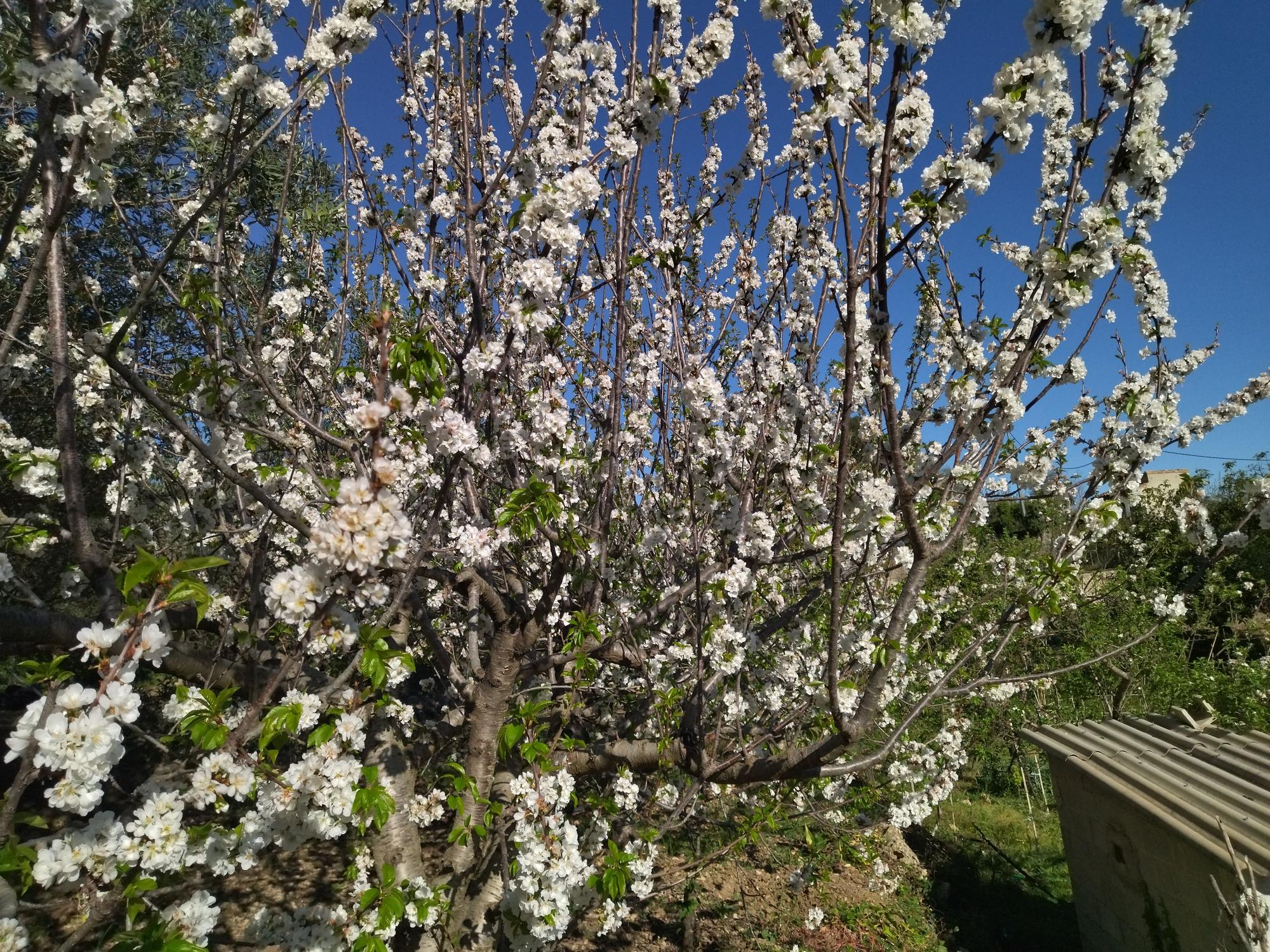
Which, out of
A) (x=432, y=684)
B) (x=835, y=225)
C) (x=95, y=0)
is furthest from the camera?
(x=432, y=684)

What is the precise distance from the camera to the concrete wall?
4148mm

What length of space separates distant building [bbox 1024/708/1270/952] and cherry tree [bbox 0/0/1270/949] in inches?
57.5

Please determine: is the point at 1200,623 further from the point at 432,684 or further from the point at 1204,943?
the point at 432,684

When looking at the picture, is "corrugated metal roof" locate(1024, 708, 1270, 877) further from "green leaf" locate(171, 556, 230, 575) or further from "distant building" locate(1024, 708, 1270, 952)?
"green leaf" locate(171, 556, 230, 575)

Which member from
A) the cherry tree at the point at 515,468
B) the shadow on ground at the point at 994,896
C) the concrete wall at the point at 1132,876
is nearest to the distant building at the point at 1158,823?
the concrete wall at the point at 1132,876

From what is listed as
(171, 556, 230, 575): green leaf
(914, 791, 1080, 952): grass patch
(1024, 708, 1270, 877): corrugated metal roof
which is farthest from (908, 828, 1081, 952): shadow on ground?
(171, 556, 230, 575): green leaf

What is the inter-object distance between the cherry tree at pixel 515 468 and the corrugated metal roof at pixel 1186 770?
1367 millimetres

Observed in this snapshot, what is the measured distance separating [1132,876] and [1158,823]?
887 mm

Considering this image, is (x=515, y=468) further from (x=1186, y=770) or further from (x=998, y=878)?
(x=998, y=878)

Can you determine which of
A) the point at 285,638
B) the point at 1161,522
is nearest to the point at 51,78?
the point at 285,638

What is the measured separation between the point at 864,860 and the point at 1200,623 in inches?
305

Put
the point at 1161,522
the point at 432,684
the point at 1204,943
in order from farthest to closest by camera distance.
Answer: the point at 1161,522 < the point at 432,684 < the point at 1204,943

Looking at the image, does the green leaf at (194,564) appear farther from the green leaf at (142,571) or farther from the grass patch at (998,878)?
the grass patch at (998,878)

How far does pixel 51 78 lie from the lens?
161 cm
